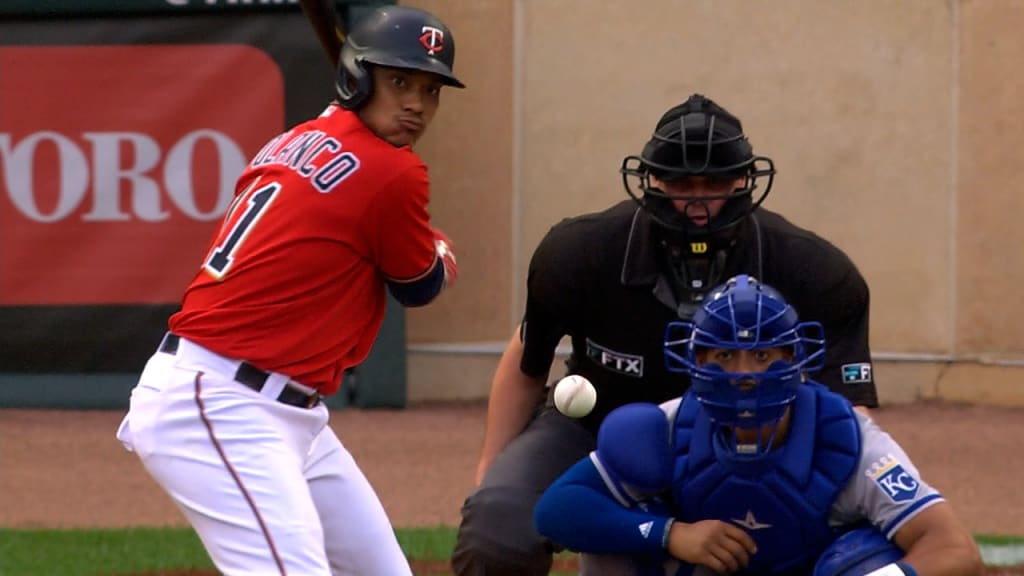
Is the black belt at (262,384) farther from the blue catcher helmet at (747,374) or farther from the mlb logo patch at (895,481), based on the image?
the mlb logo patch at (895,481)

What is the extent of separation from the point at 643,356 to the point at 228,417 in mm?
1193

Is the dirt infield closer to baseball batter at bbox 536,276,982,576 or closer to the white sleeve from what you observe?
baseball batter at bbox 536,276,982,576

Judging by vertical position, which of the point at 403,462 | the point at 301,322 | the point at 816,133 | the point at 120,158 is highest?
the point at 301,322

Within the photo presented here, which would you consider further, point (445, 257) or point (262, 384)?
point (445, 257)

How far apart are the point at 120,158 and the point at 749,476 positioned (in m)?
6.67

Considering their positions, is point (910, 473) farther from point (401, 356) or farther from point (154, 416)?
point (401, 356)

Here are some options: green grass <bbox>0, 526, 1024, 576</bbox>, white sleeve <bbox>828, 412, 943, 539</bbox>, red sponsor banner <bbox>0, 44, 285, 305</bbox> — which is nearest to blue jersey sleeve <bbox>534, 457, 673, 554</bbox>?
white sleeve <bbox>828, 412, 943, 539</bbox>

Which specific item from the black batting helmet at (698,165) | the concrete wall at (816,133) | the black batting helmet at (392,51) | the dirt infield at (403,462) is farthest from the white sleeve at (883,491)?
the concrete wall at (816,133)

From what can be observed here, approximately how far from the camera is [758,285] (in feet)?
13.2

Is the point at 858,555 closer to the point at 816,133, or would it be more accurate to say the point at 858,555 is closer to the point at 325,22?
the point at 325,22

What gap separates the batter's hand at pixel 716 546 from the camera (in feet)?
12.8

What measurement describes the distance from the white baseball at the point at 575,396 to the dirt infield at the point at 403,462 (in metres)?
2.79

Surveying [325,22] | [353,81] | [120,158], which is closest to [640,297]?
[353,81]

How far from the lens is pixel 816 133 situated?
10.2 metres
